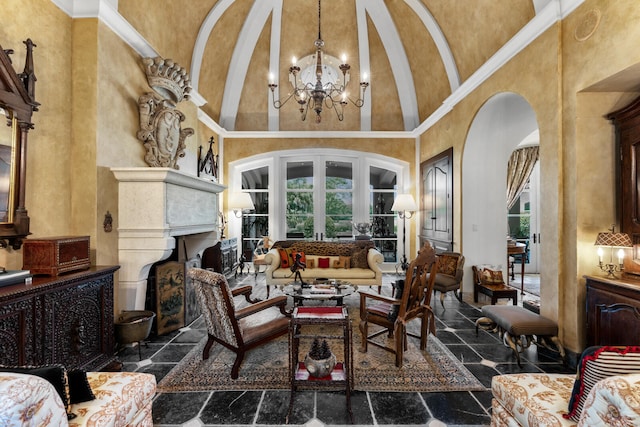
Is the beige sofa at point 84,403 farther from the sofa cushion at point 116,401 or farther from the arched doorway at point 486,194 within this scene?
the arched doorway at point 486,194

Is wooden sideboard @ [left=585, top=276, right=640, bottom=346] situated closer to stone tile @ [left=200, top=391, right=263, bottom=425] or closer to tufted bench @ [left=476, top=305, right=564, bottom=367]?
tufted bench @ [left=476, top=305, right=564, bottom=367]

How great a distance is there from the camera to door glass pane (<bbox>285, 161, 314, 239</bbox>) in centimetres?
725

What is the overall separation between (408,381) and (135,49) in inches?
175

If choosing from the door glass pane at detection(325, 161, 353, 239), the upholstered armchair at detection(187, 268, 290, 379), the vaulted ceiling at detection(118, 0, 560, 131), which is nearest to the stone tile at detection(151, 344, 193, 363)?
the upholstered armchair at detection(187, 268, 290, 379)

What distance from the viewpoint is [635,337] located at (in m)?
2.25

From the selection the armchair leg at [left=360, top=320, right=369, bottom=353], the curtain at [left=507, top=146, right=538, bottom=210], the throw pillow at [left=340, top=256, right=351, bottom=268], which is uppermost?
the curtain at [left=507, top=146, right=538, bottom=210]

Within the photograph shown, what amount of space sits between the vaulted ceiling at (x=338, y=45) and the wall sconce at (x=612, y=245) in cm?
230

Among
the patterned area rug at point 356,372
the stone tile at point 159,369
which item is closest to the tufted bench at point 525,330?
the patterned area rug at point 356,372

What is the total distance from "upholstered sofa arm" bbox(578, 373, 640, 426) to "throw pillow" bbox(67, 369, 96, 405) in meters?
2.19

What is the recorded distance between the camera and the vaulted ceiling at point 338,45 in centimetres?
396

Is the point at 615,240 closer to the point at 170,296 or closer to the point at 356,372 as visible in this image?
the point at 356,372

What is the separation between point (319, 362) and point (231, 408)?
702 mm

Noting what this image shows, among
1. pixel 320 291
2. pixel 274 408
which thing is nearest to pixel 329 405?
pixel 274 408

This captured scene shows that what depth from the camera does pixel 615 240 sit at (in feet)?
8.12
